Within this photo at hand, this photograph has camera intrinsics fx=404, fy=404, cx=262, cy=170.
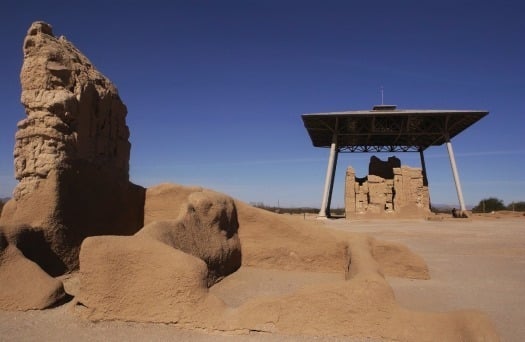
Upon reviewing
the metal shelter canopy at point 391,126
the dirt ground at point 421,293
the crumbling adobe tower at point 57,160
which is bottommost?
the dirt ground at point 421,293

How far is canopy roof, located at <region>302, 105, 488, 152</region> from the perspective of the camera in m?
24.7

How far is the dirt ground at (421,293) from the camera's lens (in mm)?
4020

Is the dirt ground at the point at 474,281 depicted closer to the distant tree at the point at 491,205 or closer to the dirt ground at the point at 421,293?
the dirt ground at the point at 421,293

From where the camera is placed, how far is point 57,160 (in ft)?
19.4

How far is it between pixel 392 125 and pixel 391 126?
0.11m

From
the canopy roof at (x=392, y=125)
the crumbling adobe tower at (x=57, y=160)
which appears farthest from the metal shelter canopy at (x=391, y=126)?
the crumbling adobe tower at (x=57, y=160)

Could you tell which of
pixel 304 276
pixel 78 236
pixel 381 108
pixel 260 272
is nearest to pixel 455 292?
pixel 304 276

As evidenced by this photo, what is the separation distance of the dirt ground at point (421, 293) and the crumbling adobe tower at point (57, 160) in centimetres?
76

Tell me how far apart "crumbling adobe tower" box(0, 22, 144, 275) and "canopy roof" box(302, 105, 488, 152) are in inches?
753

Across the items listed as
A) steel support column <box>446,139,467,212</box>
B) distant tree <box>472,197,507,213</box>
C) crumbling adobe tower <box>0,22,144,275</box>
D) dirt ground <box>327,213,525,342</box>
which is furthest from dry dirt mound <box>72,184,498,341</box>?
distant tree <box>472,197,507,213</box>

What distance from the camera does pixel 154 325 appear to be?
412 centimetres

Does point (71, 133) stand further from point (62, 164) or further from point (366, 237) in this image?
point (366, 237)

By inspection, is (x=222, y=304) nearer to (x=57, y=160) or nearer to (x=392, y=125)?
(x=57, y=160)

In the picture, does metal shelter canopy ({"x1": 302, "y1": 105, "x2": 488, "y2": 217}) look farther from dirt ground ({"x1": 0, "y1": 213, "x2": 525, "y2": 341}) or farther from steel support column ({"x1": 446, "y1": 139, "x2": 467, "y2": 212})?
dirt ground ({"x1": 0, "y1": 213, "x2": 525, "y2": 341})
